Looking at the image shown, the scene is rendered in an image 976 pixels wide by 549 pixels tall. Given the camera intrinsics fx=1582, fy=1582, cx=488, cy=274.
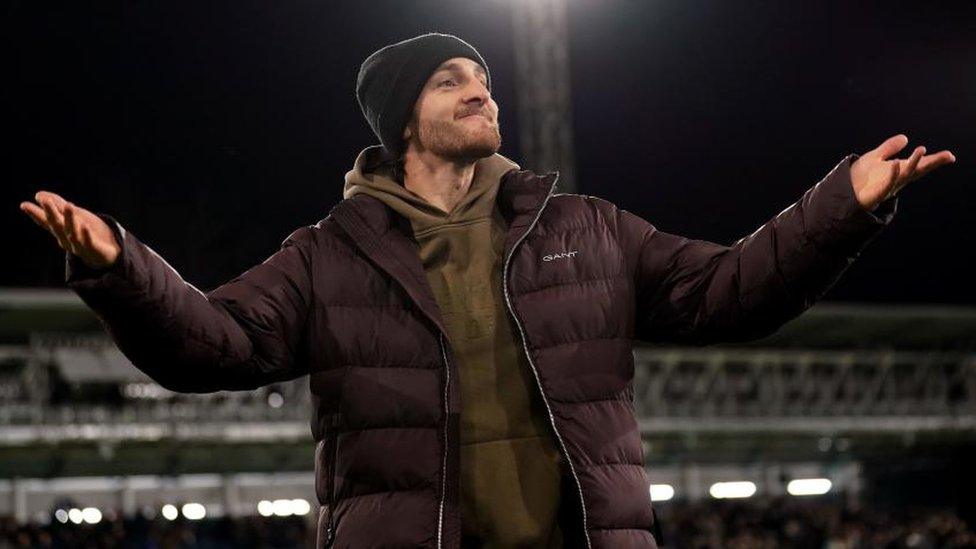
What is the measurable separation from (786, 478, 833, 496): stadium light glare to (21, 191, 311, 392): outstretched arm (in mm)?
42306

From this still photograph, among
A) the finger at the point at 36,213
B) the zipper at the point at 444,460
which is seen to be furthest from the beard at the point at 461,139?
the finger at the point at 36,213

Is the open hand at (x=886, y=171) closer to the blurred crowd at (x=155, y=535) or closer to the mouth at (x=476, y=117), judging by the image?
the mouth at (x=476, y=117)

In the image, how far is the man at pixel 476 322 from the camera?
294cm

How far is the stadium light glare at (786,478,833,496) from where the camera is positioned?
146 ft

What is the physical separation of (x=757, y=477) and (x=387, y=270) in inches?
1685

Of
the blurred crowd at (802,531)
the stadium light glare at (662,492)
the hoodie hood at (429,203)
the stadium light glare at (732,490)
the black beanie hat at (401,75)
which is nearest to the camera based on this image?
the hoodie hood at (429,203)

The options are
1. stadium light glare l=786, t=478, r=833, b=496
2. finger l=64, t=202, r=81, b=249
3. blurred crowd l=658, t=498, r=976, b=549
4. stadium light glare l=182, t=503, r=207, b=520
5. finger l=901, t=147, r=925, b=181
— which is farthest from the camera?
stadium light glare l=786, t=478, r=833, b=496

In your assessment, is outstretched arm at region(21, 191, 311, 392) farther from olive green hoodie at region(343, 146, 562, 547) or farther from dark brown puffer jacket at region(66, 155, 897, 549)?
olive green hoodie at region(343, 146, 562, 547)

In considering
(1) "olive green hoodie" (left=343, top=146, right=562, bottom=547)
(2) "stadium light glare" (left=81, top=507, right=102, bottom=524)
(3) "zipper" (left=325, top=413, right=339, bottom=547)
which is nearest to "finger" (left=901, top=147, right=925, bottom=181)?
(1) "olive green hoodie" (left=343, top=146, right=562, bottom=547)

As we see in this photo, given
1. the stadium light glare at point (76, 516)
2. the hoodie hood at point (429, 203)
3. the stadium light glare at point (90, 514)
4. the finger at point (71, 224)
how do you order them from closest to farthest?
the finger at point (71, 224) < the hoodie hood at point (429, 203) < the stadium light glare at point (76, 516) < the stadium light glare at point (90, 514)

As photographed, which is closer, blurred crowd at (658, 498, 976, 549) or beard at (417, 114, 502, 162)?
beard at (417, 114, 502, 162)

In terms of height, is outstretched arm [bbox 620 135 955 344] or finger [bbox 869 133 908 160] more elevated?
finger [bbox 869 133 908 160]

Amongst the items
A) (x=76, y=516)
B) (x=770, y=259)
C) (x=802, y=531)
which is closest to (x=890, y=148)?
(x=770, y=259)

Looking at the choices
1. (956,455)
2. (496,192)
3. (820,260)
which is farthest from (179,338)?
(956,455)
